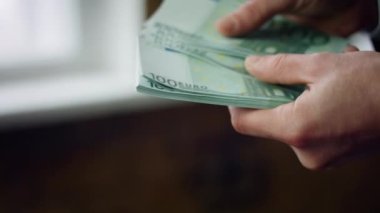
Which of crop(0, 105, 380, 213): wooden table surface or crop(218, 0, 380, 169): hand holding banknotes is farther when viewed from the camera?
crop(0, 105, 380, 213): wooden table surface

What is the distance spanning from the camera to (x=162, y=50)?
814 mm

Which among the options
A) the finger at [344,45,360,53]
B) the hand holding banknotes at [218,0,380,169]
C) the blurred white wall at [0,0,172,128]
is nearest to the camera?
the hand holding banknotes at [218,0,380,169]

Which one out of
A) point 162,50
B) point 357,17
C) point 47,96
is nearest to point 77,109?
point 47,96

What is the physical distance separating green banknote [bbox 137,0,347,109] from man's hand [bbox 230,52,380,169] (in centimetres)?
3

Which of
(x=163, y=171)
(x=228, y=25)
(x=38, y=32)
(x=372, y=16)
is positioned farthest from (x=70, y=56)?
(x=372, y=16)

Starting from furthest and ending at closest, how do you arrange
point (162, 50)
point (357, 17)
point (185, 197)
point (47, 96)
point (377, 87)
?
point (185, 197) → point (47, 96) → point (357, 17) → point (162, 50) → point (377, 87)

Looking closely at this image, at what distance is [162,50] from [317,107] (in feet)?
0.71

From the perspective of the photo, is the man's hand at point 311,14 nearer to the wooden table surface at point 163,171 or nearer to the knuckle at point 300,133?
the knuckle at point 300,133

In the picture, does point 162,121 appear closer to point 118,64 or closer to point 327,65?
point 118,64

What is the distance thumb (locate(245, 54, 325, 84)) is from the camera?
73cm

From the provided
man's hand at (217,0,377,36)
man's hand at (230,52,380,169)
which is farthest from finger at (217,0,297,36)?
man's hand at (230,52,380,169)

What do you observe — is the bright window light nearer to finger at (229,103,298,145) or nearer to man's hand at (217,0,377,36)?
man's hand at (217,0,377,36)

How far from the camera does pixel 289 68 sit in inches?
29.4

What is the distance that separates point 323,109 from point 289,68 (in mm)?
73
